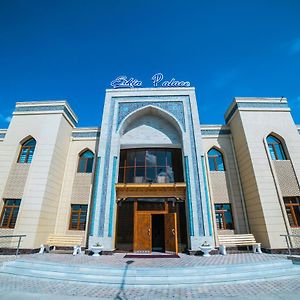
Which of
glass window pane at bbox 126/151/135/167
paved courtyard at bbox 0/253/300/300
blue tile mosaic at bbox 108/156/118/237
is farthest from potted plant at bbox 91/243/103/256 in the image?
glass window pane at bbox 126/151/135/167

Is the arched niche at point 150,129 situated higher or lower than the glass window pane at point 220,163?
higher

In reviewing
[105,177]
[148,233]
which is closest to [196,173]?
[148,233]

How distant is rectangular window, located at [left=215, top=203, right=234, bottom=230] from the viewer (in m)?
10.0

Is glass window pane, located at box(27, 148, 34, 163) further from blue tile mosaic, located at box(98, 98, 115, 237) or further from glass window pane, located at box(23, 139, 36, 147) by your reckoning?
blue tile mosaic, located at box(98, 98, 115, 237)

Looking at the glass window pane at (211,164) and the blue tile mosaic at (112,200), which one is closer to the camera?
the blue tile mosaic at (112,200)

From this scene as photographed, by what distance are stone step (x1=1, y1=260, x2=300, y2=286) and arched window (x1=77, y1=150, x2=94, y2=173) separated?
5.69 meters

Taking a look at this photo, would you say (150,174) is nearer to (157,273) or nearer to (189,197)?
(189,197)

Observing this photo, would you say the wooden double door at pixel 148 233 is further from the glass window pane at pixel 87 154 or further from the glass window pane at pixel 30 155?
the glass window pane at pixel 30 155

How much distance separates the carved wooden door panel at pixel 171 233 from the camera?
905 cm

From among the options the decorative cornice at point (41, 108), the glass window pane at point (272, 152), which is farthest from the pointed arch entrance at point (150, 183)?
the glass window pane at point (272, 152)

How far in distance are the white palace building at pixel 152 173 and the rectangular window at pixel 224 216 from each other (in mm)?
50

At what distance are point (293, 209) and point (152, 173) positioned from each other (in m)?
7.12

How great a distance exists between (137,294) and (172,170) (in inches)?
277

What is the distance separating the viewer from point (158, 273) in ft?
18.7
